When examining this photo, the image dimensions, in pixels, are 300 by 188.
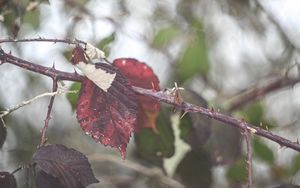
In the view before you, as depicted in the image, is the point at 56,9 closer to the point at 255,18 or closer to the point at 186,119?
the point at 255,18

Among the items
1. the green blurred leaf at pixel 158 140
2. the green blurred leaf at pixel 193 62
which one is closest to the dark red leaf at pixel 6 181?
the green blurred leaf at pixel 158 140

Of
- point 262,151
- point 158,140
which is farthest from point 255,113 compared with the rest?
point 158,140

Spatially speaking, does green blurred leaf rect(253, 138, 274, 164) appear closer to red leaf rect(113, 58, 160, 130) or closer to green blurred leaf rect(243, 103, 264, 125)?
green blurred leaf rect(243, 103, 264, 125)

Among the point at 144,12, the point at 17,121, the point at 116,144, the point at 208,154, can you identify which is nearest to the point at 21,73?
the point at 17,121

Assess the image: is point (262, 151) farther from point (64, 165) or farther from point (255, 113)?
point (64, 165)

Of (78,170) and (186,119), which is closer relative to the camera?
(78,170)

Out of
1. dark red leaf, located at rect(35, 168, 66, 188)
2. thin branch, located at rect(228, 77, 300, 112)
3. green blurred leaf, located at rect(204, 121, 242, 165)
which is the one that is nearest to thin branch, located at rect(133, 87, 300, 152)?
dark red leaf, located at rect(35, 168, 66, 188)
